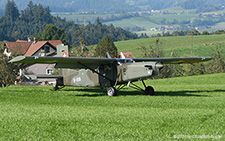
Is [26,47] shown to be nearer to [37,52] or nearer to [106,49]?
[37,52]

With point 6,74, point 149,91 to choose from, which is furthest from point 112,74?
point 6,74

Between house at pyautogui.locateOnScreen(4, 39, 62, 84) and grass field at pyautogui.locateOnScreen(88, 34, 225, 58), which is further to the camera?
grass field at pyautogui.locateOnScreen(88, 34, 225, 58)

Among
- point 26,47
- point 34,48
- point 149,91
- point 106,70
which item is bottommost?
point 26,47

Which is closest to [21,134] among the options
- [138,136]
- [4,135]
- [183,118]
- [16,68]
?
[4,135]

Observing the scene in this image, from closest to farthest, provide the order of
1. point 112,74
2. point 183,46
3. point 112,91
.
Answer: point 112,91, point 112,74, point 183,46

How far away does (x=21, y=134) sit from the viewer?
9328 millimetres

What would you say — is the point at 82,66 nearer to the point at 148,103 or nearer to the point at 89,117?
the point at 148,103

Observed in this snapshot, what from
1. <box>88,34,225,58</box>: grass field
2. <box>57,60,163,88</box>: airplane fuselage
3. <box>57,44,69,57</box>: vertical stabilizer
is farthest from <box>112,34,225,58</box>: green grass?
<box>57,60,163,88</box>: airplane fuselage

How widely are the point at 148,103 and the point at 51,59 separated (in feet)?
16.9

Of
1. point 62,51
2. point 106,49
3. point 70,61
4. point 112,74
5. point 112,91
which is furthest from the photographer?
point 106,49

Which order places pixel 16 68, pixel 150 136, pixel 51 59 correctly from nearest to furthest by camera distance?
1. pixel 150 136
2. pixel 51 59
3. pixel 16 68

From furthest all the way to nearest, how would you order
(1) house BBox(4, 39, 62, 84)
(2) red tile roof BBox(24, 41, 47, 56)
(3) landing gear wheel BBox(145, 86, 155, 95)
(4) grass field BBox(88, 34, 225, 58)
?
(4) grass field BBox(88, 34, 225, 58) → (2) red tile roof BBox(24, 41, 47, 56) → (1) house BBox(4, 39, 62, 84) → (3) landing gear wheel BBox(145, 86, 155, 95)

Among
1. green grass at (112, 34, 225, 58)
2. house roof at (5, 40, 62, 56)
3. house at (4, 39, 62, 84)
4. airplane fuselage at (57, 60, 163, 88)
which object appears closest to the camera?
airplane fuselage at (57, 60, 163, 88)

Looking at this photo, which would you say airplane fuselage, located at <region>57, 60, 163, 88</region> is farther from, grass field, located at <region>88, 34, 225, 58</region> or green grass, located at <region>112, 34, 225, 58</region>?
green grass, located at <region>112, 34, 225, 58</region>
